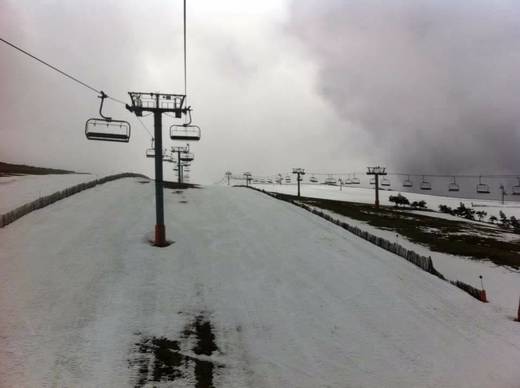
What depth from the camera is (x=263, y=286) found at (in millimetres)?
15516

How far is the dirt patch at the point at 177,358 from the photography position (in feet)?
29.9

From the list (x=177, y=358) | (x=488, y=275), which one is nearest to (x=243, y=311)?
(x=177, y=358)

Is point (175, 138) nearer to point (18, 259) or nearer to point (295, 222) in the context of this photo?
point (18, 259)

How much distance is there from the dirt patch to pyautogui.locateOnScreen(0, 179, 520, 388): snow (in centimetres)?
25

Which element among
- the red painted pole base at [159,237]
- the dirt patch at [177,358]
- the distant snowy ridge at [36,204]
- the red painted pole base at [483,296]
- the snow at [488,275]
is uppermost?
the distant snowy ridge at [36,204]

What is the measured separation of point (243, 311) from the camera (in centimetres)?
1312

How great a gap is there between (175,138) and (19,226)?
10.7 metres

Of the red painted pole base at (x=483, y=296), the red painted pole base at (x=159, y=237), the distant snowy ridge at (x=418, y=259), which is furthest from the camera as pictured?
the red painted pole base at (x=159, y=237)

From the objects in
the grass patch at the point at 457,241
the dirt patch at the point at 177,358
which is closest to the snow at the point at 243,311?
the dirt patch at the point at 177,358

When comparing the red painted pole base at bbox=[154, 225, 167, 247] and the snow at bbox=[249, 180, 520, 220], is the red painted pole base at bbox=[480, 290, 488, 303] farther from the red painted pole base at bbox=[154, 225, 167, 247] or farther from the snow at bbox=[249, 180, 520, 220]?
the snow at bbox=[249, 180, 520, 220]

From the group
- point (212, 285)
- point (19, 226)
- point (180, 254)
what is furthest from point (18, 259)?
point (212, 285)

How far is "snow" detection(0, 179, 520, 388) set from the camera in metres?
9.79

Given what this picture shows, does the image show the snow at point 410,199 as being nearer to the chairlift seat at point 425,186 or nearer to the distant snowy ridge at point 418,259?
the chairlift seat at point 425,186

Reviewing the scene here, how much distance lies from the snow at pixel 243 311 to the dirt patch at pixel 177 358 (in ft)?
0.82
